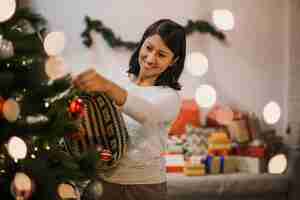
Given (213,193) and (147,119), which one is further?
(213,193)

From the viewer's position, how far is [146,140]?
5.40 feet

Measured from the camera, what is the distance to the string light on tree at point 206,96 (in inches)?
122

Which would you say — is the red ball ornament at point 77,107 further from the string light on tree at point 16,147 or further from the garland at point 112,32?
the garland at point 112,32

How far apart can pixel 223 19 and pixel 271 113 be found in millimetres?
635

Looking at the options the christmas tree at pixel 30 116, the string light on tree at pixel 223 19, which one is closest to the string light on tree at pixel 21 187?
the christmas tree at pixel 30 116

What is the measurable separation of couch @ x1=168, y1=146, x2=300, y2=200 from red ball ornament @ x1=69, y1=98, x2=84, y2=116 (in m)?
1.19

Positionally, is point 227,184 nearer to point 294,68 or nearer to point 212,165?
point 212,165

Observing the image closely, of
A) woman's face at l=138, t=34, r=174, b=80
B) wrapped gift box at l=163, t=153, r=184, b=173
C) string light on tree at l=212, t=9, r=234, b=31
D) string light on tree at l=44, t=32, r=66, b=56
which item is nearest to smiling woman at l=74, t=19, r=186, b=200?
woman's face at l=138, t=34, r=174, b=80

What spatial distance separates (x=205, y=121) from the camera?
3.10 metres

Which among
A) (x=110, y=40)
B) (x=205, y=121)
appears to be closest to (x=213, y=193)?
(x=205, y=121)

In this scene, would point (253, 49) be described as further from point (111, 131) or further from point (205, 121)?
point (111, 131)

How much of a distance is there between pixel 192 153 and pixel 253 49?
30.4 inches

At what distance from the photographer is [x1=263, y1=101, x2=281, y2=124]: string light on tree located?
316 centimetres

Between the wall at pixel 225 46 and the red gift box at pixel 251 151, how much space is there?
289 millimetres
